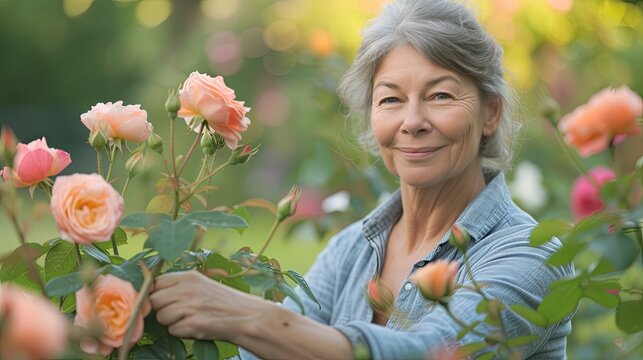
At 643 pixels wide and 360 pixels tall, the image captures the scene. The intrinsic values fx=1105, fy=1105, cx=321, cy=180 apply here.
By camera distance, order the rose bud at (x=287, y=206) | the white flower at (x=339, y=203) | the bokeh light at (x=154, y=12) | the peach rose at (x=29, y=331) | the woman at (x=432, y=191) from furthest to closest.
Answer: the bokeh light at (x=154, y=12) < the white flower at (x=339, y=203) < the woman at (x=432, y=191) < the rose bud at (x=287, y=206) < the peach rose at (x=29, y=331)

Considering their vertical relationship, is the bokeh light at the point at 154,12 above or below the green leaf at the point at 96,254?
below

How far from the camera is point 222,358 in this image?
148 cm

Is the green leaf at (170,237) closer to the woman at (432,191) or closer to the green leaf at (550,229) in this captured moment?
the woman at (432,191)

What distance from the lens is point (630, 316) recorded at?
1.48m

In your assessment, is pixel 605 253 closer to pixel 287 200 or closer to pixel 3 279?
pixel 287 200

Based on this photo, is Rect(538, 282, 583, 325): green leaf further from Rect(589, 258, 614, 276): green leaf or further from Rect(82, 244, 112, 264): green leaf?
Rect(82, 244, 112, 264): green leaf

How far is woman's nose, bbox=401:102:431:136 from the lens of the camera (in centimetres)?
177

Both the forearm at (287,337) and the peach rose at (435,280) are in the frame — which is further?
the forearm at (287,337)

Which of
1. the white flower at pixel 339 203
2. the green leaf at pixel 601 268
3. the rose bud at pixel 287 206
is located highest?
the rose bud at pixel 287 206

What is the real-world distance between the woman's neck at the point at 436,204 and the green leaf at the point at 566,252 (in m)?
0.57

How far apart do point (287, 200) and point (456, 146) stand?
1.99 ft

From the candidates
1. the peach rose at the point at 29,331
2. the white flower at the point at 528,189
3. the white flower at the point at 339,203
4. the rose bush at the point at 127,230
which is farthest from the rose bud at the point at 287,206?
the white flower at the point at 528,189

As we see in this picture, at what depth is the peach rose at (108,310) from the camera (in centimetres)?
119

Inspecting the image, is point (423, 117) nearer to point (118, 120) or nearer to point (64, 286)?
point (118, 120)
